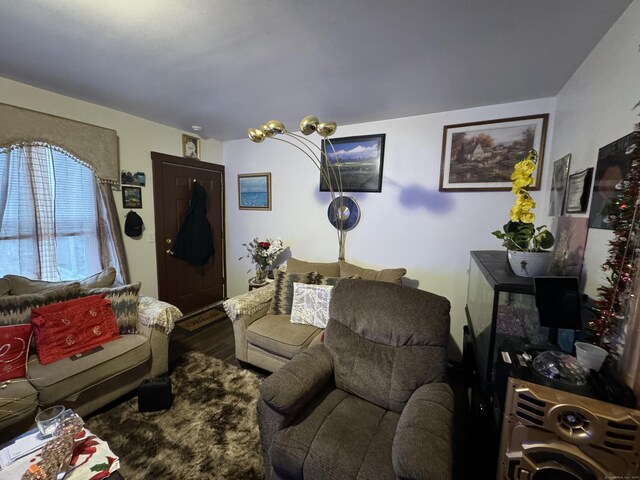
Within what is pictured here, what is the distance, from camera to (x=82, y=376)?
5.29 feet

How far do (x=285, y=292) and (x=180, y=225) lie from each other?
186cm

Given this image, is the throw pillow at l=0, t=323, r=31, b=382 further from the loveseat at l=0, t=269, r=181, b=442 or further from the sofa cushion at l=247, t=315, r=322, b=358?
the sofa cushion at l=247, t=315, r=322, b=358

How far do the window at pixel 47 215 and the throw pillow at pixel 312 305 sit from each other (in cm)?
211

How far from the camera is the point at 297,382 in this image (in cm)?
125

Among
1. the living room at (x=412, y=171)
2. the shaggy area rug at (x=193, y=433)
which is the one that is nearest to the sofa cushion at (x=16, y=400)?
the shaggy area rug at (x=193, y=433)

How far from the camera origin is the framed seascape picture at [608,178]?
1037mm

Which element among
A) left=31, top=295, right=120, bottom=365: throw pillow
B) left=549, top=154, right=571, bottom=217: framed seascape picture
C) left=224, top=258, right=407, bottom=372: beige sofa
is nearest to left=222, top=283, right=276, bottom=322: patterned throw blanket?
left=224, top=258, right=407, bottom=372: beige sofa

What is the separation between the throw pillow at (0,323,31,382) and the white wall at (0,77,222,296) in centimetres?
125

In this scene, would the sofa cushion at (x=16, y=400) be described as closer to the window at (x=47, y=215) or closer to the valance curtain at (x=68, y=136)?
the window at (x=47, y=215)

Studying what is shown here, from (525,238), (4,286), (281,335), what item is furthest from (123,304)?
(525,238)

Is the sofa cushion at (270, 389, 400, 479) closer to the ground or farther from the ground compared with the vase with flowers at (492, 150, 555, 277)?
Answer: closer to the ground

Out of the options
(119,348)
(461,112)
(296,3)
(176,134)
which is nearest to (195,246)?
(176,134)

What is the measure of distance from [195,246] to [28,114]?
1857mm

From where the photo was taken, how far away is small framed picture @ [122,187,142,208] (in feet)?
8.95
